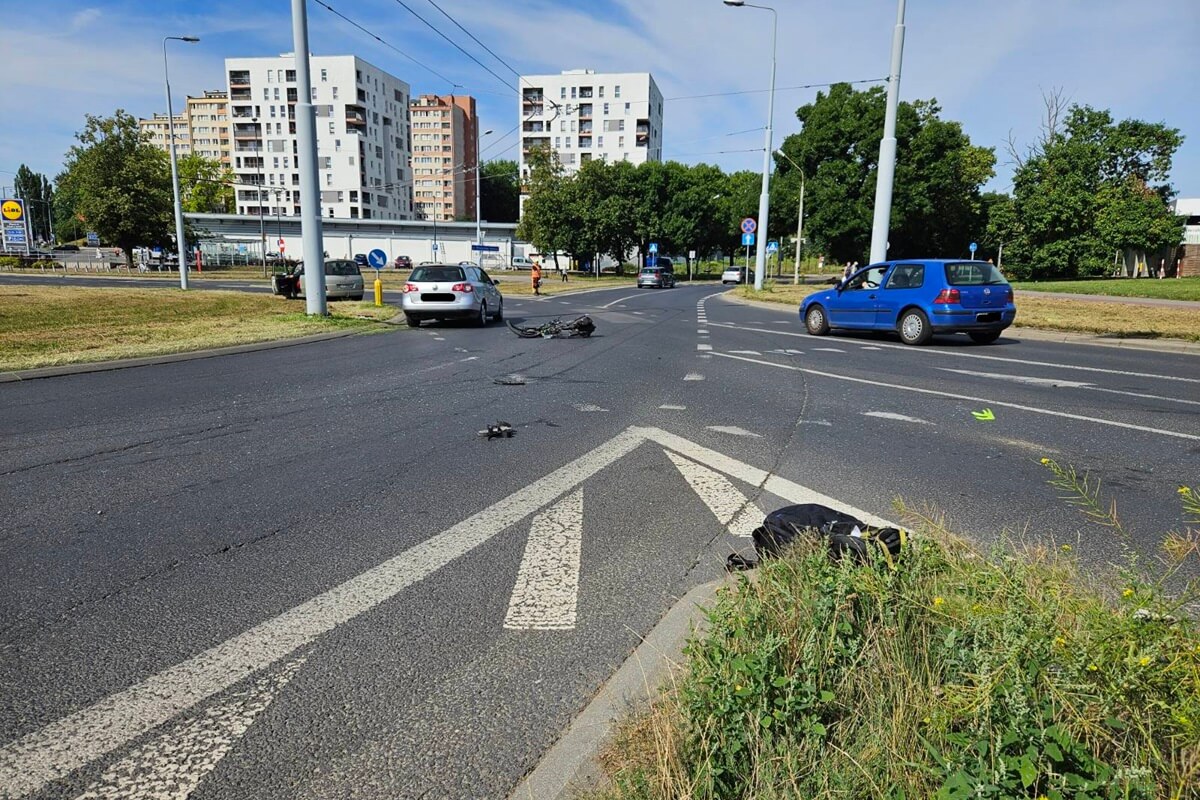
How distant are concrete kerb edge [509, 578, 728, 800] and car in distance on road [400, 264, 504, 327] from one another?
50.8 ft

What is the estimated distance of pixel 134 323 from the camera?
17.0 meters

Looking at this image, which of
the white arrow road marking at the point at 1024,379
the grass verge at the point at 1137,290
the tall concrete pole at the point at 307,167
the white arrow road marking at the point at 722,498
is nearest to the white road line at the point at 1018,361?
the white arrow road marking at the point at 1024,379

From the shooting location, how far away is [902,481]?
5.10 metres

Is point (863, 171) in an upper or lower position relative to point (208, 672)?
upper

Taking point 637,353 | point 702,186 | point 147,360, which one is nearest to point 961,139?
point 702,186

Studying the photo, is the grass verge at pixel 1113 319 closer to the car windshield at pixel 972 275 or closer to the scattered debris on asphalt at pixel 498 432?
the car windshield at pixel 972 275

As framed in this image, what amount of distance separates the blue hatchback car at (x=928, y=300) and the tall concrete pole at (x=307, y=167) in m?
12.3

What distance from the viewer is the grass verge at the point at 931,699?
1721 millimetres

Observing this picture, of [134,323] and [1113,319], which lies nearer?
[134,323]

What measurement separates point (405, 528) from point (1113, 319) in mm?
20056

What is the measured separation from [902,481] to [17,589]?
5122 millimetres

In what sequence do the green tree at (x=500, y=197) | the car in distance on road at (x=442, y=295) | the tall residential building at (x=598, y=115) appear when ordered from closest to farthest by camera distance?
1. the car in distance on road at (x=442, y=295)
2. the tall residential building at (x=598, y=115)
3. the green tree at (x=500, y=197)

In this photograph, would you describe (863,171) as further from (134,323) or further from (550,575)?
(550,575)

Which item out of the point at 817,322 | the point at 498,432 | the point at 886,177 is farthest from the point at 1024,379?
the point at 886,177
